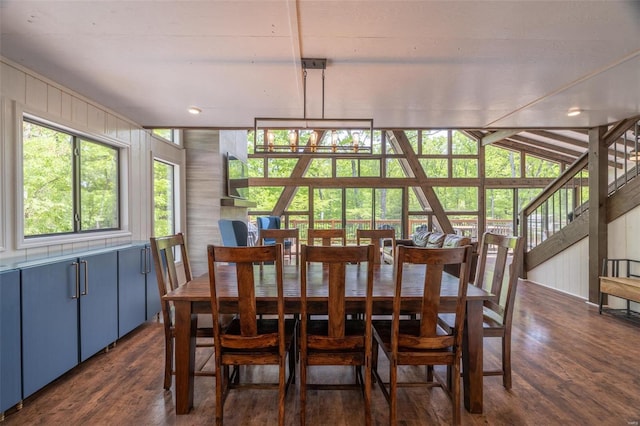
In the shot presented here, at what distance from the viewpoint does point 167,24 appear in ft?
6.33

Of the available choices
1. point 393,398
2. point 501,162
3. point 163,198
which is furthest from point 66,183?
point 501,162

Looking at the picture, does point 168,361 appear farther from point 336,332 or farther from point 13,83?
point 13,83

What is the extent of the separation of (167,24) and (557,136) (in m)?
8.51

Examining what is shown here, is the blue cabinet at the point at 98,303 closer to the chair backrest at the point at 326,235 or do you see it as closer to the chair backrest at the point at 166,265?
the chair backrest at the point at 166,265

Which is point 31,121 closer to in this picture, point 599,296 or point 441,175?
point 599,296

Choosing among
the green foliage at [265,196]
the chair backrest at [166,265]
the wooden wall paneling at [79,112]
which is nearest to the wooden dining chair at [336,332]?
the chair backrest at [166,265]

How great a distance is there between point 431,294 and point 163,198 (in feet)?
14.1

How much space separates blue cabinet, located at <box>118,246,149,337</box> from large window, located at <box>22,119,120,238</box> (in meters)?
0.52

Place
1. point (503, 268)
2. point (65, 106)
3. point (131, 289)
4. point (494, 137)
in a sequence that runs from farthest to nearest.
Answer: point (494, 137)
point (131, 289)
point (65, 106)
point (503, 268)

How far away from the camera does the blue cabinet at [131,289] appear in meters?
3.00

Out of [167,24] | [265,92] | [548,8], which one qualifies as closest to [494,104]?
[548,8]

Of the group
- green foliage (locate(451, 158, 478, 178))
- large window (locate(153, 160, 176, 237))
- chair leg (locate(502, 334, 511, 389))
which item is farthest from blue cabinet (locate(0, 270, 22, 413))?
green foliage (locate(451, 158, 478, 178))

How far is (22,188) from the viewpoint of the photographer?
2.43 m

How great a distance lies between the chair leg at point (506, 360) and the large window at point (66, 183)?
362cm
